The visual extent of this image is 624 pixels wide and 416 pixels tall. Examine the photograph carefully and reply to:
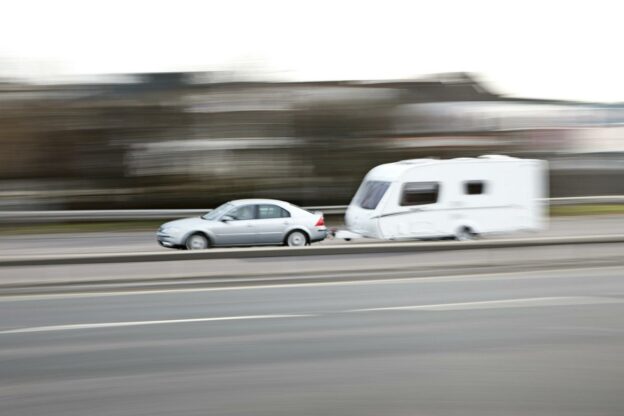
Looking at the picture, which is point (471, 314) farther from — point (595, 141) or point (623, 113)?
point (623, 113)

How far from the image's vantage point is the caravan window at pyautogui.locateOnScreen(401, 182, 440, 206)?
694 inches

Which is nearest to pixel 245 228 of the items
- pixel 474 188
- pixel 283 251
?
pixel 474 188

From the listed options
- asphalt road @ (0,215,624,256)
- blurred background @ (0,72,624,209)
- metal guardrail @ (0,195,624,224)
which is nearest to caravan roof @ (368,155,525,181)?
asphalt road @ (0,215,624,256)

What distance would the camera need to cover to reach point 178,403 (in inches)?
200

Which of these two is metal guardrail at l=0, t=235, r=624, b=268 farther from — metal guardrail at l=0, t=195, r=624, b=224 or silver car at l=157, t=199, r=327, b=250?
metal guardrail at l=0, t=195, r=624, b=224

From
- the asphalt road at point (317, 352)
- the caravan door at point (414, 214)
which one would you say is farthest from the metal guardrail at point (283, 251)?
the caravan door at point (414, 214)

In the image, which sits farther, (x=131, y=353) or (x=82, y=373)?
(x=131, y=353)

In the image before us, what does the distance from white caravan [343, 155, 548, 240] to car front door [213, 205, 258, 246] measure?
2.18 meters

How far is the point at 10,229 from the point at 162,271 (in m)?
17.6

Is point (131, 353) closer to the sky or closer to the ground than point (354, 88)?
closer to the ground

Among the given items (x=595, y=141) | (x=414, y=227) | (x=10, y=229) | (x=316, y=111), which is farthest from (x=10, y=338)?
(x=595, y=141)

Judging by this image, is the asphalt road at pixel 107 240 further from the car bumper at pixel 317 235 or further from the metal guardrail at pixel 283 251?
the metal guardrail at pixel 283 251

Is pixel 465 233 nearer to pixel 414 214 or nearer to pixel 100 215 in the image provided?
pixel 414 214

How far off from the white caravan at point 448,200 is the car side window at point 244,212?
2.18 metres
